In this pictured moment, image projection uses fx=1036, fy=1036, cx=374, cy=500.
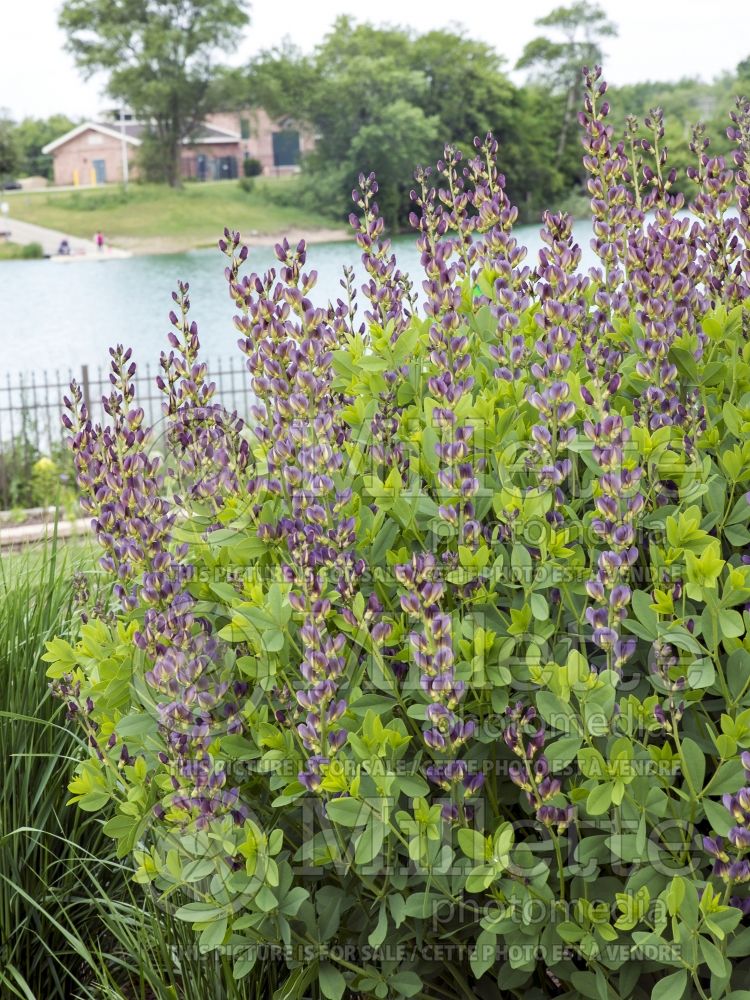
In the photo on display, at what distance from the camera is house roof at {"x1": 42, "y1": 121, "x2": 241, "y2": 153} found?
74.1m

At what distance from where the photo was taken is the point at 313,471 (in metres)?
2.22

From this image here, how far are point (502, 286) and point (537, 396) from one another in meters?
0.60

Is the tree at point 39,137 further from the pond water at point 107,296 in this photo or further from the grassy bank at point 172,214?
the pond water at point 107,296

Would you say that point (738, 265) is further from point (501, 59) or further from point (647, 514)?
point (501, 59)

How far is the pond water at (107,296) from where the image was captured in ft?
180

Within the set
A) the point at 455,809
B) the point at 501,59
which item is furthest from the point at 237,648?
the point at 501,59

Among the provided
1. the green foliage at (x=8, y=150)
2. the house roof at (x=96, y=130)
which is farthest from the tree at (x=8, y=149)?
the house roof at (x=96, y=130)

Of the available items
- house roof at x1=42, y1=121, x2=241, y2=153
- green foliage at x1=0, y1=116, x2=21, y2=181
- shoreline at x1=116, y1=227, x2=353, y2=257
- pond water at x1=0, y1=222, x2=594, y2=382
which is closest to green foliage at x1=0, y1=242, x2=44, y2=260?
pond water at x1=0, y1=222, x2=594, y2=382

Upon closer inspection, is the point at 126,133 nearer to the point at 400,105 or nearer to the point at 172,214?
the point at 172,214

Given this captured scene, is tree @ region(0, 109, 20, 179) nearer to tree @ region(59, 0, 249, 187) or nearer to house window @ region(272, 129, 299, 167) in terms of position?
tree @ region(59, 0, 249, 187)

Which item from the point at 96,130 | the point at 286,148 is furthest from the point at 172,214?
the point at 96,130

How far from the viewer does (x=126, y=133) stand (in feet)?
251

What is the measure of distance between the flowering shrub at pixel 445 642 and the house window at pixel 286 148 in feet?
242

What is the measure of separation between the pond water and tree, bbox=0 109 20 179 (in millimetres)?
8976
